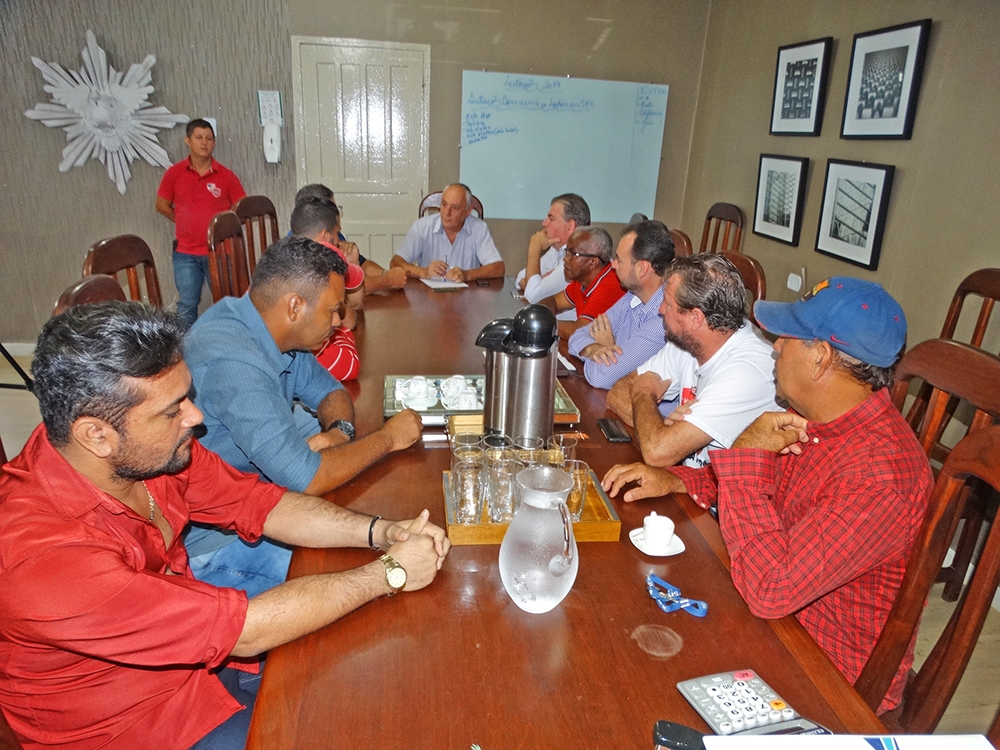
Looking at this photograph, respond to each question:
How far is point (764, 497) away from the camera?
1.31 metres

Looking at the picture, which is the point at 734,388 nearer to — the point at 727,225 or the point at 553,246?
the point at 553,246

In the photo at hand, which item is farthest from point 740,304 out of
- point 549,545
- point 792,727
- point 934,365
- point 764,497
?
point 792,727

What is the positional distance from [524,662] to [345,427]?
93cm

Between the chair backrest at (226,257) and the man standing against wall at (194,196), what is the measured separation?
178 centimetres

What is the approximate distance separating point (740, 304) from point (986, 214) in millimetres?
1604

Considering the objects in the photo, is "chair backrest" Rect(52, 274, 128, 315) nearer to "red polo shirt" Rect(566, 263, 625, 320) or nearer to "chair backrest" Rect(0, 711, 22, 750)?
"chair backrest" Rect(0, 711, 22, 750)

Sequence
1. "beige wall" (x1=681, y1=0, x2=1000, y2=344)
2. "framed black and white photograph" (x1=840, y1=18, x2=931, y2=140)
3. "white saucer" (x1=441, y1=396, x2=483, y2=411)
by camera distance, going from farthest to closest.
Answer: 1. "framed black and white photograph" (x1=840, y1=18, x2=931, y2=140)
2. "beige wall" (x1=681, y1=0, x2=1000, y2=344)
3. "white saucer" (x1=441, y1=396, x2=483, y2=411)

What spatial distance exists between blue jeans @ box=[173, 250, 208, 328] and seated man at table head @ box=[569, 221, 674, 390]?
3.26 meters

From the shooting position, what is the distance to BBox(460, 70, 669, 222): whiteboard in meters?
5.01

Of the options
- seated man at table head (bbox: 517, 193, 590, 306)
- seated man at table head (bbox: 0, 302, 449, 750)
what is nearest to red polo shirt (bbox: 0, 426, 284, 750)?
seated man at table head (bbox: 0, 302, 449, 750)

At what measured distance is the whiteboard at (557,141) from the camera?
16.4 feet

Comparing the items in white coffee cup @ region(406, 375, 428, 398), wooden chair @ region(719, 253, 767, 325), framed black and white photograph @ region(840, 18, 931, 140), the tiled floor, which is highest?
framed black and white photograph @ region(840, 18, 931, 140)

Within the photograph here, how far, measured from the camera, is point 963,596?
1.12 m

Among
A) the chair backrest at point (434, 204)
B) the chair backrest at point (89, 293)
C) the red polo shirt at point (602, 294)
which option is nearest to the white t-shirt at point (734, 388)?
the red polo shirt at point (602, 294)
